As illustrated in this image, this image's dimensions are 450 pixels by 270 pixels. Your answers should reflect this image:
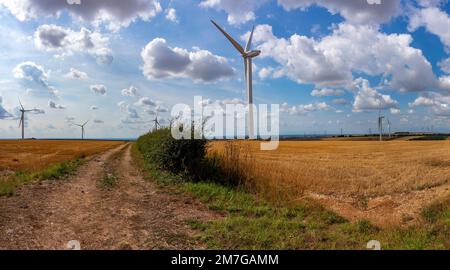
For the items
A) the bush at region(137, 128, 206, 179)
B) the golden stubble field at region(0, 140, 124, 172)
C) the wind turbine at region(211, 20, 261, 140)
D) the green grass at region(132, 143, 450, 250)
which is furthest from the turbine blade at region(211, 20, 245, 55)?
the green grass at region(132, 143, 450, 250)

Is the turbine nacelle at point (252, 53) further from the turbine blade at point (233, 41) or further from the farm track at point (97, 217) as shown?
the farm track at point (97, 217)

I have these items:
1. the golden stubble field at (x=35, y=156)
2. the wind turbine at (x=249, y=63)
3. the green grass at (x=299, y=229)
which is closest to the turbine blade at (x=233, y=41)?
the wind turbine at (x=249, y=63)

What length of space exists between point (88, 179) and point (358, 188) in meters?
12.2

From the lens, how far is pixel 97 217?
31.8ft

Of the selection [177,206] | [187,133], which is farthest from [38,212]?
[187,133]

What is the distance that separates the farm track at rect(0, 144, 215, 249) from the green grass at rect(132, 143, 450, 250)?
2.10 ft

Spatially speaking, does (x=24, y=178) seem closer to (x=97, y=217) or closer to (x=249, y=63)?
(x=97, y=217)

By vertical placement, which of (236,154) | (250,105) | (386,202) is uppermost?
(250,105)

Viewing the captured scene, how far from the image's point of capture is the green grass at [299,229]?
7.63 m

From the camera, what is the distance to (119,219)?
9.53 m

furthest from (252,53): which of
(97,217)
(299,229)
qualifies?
(299,229)

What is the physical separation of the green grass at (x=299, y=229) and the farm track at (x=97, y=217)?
0.64m

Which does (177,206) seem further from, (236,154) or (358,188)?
(358,188)
